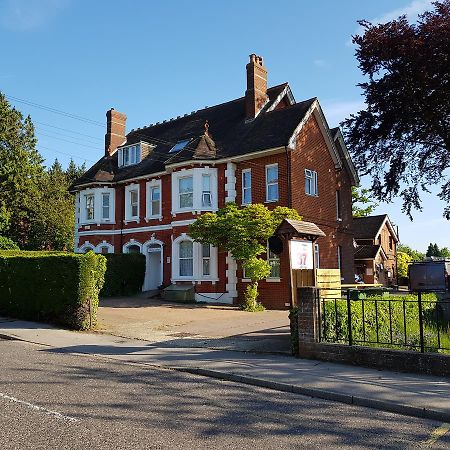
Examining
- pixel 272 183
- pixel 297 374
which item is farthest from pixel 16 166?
pixel 297 374

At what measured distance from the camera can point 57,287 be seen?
49.8 feet

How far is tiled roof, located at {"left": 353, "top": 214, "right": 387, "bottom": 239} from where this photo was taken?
4678cm

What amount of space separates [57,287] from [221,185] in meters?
11.2

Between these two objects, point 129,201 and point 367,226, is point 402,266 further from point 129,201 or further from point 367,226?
point 129,201

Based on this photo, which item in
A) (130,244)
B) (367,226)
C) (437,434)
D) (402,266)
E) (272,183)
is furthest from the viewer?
(402,266)

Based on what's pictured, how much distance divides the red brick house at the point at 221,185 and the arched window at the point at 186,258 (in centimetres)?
5

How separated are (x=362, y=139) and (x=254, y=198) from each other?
7304 millimetres

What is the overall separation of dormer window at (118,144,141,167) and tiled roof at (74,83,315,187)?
444 millimetres

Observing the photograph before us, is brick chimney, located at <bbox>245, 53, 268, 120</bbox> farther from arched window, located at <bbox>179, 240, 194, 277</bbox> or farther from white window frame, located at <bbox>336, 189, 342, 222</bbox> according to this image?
arched window, located at <bbox>179, 240, 194, 277</bbox>

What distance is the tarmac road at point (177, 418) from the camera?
5145 mm

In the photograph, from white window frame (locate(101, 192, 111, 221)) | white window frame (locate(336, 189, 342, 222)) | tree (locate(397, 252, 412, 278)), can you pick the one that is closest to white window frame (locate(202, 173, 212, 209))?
white window frame (locate(336, 189, 342, 222))

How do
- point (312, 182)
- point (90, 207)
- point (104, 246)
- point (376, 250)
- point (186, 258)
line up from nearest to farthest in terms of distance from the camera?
point (186, 258)
point (312, 182)
point (104, 246)
point (90, 207)
point (376, 250)

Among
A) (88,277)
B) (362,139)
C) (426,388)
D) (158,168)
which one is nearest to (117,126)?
(158,168)

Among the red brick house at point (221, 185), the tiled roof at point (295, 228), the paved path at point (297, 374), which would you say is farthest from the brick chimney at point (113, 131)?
the tiled roof at point (295, 228)
